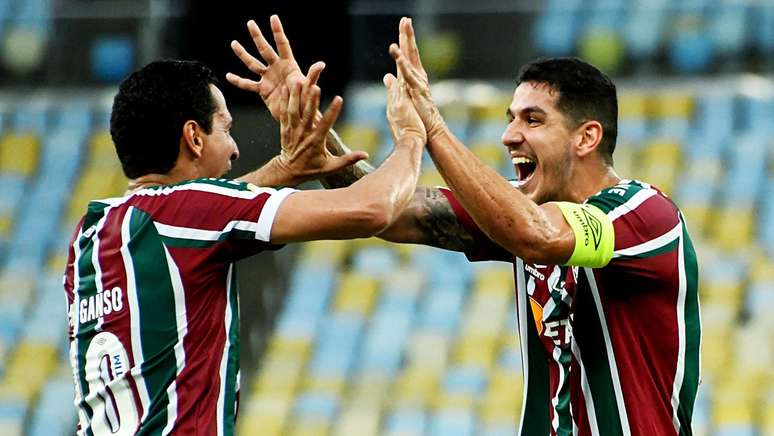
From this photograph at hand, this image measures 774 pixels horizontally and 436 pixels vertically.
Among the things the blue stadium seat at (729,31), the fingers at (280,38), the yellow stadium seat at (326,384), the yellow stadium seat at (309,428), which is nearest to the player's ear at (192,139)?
the fingers at (280,38)

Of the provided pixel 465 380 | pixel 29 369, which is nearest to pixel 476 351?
pixel 465 380

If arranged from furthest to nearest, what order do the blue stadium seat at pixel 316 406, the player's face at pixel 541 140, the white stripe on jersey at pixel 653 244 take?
the blue stadium seat at pixel 316 406
the player's face at pixel 541 140
the white stripe on jersey at pixel 653 244

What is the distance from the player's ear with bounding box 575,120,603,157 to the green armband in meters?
0.42

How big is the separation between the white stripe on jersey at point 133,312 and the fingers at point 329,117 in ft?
2.48

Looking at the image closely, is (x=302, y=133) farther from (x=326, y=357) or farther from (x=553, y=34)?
(x=553, y=34)

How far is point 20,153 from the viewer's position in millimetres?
14672

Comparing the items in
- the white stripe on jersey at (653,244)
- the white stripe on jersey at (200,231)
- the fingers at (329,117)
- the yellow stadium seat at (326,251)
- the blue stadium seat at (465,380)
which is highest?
the fingers at (329,117)

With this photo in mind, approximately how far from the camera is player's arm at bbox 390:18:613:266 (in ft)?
15.9

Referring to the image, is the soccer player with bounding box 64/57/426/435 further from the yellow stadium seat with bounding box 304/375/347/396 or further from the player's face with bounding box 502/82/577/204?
the yellow stadium seat with bounding box 304/375/347/396

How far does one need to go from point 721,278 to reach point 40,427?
229 inches

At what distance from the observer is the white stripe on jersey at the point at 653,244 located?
Answer: 495 cm

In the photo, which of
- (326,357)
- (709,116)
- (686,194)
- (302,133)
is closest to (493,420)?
(326,357)

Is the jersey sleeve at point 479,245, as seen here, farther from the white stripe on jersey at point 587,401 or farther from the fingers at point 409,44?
the fingers at point 409,44

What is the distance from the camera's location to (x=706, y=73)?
46.5 feet
